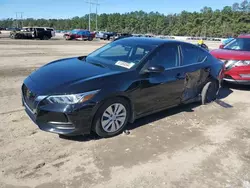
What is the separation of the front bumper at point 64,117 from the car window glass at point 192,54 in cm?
245

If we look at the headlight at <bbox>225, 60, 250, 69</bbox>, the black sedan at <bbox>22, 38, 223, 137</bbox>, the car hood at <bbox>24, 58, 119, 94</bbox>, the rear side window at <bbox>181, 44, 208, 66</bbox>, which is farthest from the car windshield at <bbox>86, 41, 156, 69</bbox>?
the headlight at <bbox>225, 60, 250, 69</bbox>

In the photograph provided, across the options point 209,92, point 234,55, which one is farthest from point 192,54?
point 234,55

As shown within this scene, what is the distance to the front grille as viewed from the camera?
12.6 feet

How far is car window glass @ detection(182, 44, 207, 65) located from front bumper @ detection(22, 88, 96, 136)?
8.03 feet

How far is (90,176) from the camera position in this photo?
3.21 m

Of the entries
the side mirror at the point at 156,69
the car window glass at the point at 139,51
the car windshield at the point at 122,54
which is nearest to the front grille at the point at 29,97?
the car windshield at the point at 122,54

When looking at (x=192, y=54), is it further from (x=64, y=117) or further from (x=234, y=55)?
(x=64, y=117)

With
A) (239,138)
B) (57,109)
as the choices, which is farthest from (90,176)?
(239,138)

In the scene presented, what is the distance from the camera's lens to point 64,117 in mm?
3650

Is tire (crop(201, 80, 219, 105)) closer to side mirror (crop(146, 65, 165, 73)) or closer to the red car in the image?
the red car

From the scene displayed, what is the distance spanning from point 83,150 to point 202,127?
232 cm

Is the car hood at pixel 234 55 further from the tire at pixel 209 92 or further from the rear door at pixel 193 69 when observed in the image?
the rear door at pixel 193 69

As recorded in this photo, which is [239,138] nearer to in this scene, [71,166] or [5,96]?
[71,166]

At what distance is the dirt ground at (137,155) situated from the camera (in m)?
3.16
